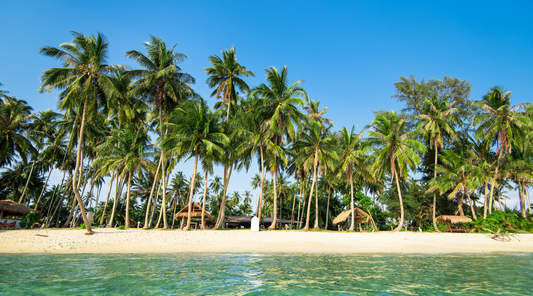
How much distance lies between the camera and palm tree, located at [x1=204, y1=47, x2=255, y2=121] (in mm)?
25828

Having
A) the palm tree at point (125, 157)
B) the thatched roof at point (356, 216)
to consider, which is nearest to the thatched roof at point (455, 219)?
the thatched roof at point (356, 216)

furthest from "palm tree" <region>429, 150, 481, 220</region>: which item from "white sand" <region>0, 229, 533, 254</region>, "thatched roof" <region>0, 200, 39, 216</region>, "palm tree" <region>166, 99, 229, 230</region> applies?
"thatched roof" <region>0, 200, 39, 216</region>

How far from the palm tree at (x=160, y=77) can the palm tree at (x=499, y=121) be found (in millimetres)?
29459

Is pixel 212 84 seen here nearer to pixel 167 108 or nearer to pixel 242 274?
pixel 167 108

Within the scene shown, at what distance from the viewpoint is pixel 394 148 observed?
2678 centimetres

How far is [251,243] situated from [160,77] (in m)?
15.4

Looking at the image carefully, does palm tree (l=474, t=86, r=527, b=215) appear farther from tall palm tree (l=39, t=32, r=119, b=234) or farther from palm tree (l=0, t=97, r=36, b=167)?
palm tree (l=0, t=97, r=36, b=167)

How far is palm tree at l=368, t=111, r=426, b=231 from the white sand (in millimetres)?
6875

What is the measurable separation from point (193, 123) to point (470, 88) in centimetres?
3190

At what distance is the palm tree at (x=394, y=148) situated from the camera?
2573cm

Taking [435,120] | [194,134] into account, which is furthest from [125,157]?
[435,120]

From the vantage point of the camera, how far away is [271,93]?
25.7m

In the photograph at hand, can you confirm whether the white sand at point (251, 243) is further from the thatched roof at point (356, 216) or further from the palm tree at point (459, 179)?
the thatched roof at point (356, 216)

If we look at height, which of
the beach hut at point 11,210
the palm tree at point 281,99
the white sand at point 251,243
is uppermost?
the palm tree at point 281,99
